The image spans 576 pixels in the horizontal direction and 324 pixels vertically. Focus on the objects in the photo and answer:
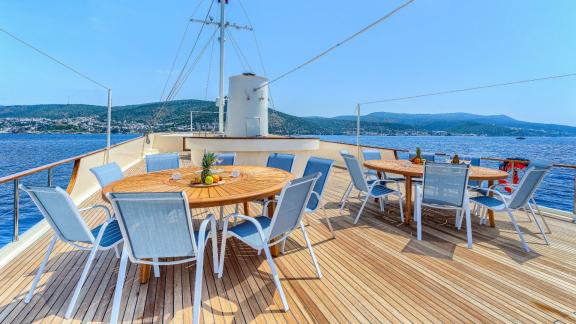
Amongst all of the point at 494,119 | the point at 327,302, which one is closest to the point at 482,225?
the point at 327,302

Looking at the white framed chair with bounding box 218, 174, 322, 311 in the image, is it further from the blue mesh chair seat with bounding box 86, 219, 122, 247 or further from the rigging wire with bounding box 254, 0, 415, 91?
the rigging wire with bounding box 254, 0, 415, 91

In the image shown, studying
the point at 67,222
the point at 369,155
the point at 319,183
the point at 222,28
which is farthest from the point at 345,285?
the point at 222,28

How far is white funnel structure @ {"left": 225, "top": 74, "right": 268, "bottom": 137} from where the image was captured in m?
7.82

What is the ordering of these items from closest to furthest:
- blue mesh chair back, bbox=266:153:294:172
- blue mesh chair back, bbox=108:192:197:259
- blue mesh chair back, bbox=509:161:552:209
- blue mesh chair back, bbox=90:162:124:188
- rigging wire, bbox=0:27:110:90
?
blue mesh chair back, bbox=108:192:197:259 → blue mesh chair back, bbox=90:162:124:188 → blue mesh chair back, bbox=509:161:552:209 → rigging wire, bbox=0:27:110:90 → blue mesh chair back, bbox=266:153:294:172

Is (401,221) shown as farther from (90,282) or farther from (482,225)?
(90,282)

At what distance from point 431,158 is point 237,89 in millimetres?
5628

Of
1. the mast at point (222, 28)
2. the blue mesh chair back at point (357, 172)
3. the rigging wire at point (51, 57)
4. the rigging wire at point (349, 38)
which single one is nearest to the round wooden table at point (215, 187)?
the blue mesh chair back at point (357, 172)

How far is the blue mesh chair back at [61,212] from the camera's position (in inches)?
62.2

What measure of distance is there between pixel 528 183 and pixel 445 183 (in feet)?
2.58

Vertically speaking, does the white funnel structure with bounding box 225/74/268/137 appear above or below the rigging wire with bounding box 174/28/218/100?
below

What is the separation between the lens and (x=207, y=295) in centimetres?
182

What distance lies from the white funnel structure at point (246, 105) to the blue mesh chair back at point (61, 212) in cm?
640

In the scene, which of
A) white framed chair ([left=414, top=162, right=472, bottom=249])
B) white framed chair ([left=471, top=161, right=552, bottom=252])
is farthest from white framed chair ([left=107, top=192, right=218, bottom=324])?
white framed chair ([left=471, top=161, right=552, bottom=252])

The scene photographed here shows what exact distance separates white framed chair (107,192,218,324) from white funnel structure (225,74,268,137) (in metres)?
6.66
